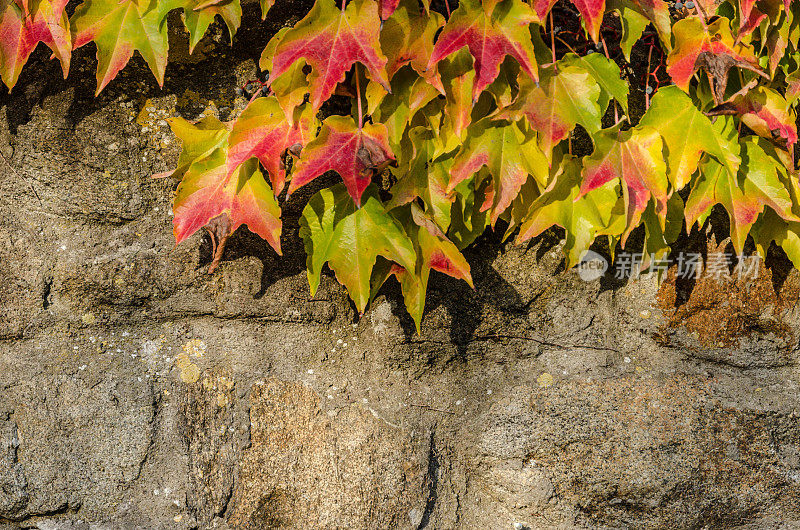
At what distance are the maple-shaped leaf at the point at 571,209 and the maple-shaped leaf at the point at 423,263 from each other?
0.35 feet

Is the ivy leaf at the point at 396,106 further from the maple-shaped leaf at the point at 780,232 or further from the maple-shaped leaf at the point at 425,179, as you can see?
the maple-shaped leaf at the point at 780,232

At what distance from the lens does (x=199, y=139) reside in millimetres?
966

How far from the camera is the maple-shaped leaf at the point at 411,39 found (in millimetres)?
896

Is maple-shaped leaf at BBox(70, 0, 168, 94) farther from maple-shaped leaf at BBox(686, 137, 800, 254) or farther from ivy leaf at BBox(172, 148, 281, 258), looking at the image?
maple-shaped leaf at BBox(686, 137, 800, 254)

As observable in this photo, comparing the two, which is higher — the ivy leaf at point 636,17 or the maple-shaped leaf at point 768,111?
the ivy leaf at point 636,17

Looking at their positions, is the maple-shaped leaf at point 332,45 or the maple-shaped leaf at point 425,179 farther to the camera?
the maple-shaped leaf at point 425,179

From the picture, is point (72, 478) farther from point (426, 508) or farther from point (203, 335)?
point (426, 508)

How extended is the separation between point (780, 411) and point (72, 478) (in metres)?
1.27

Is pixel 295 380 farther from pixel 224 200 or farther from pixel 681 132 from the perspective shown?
pixel 681 132

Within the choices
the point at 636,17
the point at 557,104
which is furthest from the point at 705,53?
Result: the point at 557,104

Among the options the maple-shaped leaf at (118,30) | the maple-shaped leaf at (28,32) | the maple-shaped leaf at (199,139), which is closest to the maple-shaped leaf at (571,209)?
the maple-shaped leaf at (199,139)

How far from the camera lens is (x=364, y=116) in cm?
95

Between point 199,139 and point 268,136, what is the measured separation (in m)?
0.12

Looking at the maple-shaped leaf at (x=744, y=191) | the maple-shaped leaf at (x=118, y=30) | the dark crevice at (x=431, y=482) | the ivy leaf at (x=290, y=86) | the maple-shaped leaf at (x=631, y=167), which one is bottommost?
the dark crevice at (x=431, y=482)
